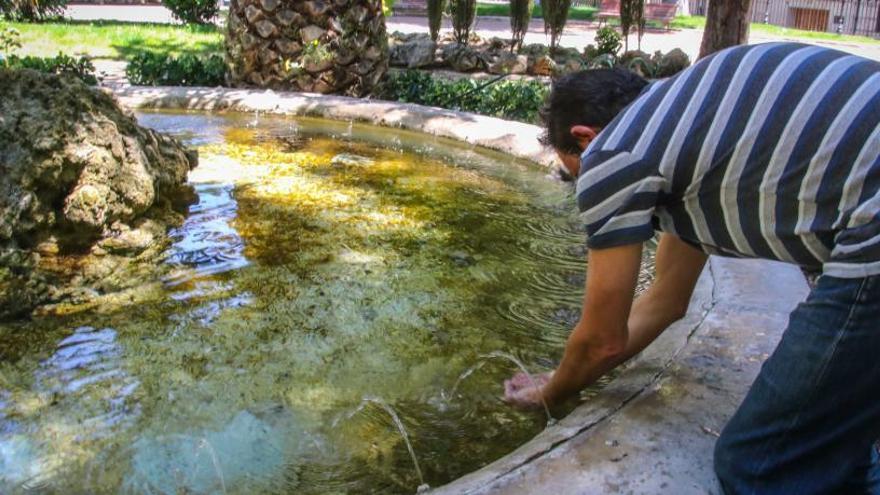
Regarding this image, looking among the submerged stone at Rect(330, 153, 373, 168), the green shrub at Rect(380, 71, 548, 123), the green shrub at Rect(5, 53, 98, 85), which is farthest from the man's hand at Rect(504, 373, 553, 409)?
the green shrub at Rect(5, 53, 98, 85)

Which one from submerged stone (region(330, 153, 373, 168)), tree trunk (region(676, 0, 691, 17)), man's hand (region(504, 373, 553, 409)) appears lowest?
man's hand (region(504, 373, 553, 409))

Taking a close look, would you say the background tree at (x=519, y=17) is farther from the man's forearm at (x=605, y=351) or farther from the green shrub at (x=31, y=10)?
the man's forearm at (x=605, y=351)

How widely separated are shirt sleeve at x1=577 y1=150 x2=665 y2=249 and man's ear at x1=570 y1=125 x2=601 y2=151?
0.46ft

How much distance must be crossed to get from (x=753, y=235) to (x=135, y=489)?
62.5 inches

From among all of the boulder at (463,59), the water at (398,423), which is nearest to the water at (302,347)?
the water at (398,423)

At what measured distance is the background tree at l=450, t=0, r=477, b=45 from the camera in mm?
12664

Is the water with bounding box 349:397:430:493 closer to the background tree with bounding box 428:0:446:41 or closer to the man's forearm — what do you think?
the man's forearm

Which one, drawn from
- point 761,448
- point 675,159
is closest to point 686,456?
point 761,448

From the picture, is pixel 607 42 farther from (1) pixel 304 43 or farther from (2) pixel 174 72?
(2) pixel 174 72

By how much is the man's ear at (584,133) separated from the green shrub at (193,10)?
1668 centimetres

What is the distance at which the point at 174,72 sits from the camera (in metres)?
8.09

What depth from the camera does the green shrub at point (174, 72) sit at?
8.09 meters

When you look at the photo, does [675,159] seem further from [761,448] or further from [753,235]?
[761,448]

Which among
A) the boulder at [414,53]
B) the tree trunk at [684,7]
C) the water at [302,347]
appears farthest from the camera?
the tree trunk at [684,7]
